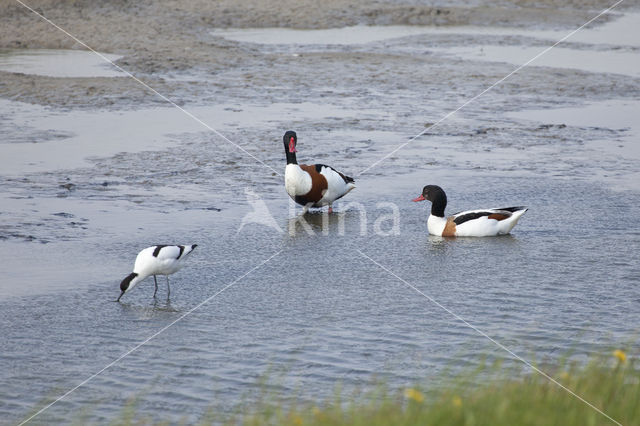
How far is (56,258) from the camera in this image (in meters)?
10.4

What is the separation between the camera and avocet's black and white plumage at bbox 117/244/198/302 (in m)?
9.19

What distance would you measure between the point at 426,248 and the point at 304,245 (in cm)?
134

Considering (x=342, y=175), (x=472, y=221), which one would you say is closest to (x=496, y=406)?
(x=472, y=221)

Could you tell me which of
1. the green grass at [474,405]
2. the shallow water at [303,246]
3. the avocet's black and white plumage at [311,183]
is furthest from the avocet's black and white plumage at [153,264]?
the avocet's black and white plumage at [311,183]

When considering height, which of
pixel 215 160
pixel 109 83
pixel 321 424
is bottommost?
pixel 321 424

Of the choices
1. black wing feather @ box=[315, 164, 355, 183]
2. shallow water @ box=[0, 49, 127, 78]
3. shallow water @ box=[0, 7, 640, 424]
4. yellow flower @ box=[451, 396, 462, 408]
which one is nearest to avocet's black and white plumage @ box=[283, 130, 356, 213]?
black wing feather @ box=[315, 164, 355, 183]

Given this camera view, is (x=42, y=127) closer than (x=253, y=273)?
No

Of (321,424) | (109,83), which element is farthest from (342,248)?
(109,83)

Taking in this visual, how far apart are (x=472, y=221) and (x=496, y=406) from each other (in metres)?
5.93

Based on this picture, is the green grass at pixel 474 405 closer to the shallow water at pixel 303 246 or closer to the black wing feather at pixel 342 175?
the shallow water at pixel 303 246

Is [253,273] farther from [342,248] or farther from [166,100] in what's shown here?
[166,100]

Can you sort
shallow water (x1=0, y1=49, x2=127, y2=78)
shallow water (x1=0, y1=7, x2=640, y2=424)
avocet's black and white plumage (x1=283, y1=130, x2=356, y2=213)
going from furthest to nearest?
shallow water (x1=0, y1=49, x2=127, y2=78)
avocet's black and white plumage (x1=283, y1=130, x2=356, y2=213)
shallow water (x1=0, y1=7, x2=640, y2=424)

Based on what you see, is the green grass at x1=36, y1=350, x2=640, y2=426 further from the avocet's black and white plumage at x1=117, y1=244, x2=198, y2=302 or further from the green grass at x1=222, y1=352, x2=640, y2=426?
the avocet's black and white plumage at x1=117, y1=244, x2=198, y2=302

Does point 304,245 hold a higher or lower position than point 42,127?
lower
